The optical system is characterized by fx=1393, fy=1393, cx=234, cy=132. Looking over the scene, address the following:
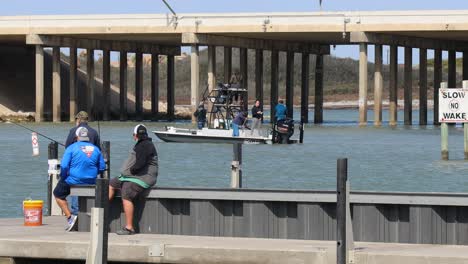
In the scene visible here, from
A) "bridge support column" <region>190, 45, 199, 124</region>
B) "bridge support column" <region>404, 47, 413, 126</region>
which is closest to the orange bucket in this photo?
"bridge support column" <region>190, 45, 199, 124</region>

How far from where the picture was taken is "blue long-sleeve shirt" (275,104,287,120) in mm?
55719

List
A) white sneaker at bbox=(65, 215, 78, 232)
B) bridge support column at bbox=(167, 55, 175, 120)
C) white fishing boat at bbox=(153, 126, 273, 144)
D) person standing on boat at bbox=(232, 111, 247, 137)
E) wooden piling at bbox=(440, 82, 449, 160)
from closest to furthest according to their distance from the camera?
white sneaker at bbox=(65, 215, 78, 232), wooden piling at bbox=(440, 82, 449, 160), person standing on boat at bbox=(232, 111, 247, 137), white fishing boat at bbox=(153, 126, 273, 144), bridge support column at bbox=(167, 55, 175, 120)

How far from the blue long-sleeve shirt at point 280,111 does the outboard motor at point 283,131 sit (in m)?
0.29

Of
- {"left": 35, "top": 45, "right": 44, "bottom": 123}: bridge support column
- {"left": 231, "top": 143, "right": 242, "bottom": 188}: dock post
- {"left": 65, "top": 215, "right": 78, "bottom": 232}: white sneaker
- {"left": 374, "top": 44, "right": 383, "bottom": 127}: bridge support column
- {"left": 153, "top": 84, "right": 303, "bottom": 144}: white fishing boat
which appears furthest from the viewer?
{"left": 35, "top": 45, "right": 44, "bottom": 123}: bridge support column

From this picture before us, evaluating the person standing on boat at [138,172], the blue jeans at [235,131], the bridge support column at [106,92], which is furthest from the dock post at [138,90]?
the person standing on boat at [138,172]

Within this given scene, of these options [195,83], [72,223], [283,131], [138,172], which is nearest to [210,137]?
[283,131]

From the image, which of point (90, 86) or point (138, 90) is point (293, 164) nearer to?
point (90, 86)

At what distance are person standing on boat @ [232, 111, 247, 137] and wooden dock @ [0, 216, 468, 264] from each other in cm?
3741

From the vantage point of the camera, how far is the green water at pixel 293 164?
40344mm

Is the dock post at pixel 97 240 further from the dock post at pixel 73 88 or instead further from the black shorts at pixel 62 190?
the dock post at pixel 73 88

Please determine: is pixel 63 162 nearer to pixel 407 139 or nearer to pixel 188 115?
pixel 407 139

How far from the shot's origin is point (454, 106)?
4406cm

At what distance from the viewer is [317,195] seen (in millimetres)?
18031

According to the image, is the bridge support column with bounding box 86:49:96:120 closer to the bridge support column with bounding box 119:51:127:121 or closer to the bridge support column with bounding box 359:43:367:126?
the bridge support column with bounding box 119:51:127:121
